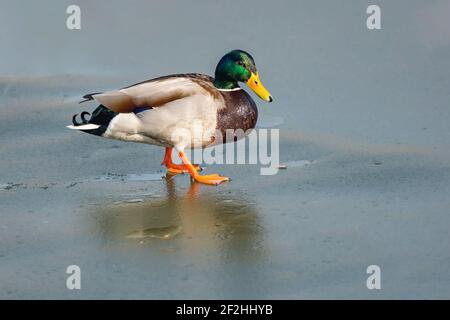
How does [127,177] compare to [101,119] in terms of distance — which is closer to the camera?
[127,177]

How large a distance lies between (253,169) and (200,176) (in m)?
0.34

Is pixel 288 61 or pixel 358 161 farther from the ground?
pixel 288 61

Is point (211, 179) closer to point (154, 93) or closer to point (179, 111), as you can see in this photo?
point (179, 111)

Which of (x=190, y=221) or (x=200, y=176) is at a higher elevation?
(x=200, y=176)

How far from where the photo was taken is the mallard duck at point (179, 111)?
6.23 m

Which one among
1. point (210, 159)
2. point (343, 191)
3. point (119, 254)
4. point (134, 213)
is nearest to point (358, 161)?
point (343, 191)

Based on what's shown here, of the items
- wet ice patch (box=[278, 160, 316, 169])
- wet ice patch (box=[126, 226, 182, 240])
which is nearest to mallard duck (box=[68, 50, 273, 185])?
wet ice patch (box=[278, 160, 316, 169])

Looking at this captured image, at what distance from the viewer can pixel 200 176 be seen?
609 cm

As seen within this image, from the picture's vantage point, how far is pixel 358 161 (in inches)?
244

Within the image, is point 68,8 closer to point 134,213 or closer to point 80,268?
point 134,213

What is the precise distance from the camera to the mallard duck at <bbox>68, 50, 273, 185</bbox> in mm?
6234

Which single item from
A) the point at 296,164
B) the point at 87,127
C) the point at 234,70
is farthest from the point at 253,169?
the point at 87,127

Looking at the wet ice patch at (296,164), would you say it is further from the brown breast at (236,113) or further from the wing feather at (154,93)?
the wing feather at (154,93)

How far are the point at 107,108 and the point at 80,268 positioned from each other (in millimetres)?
1889
